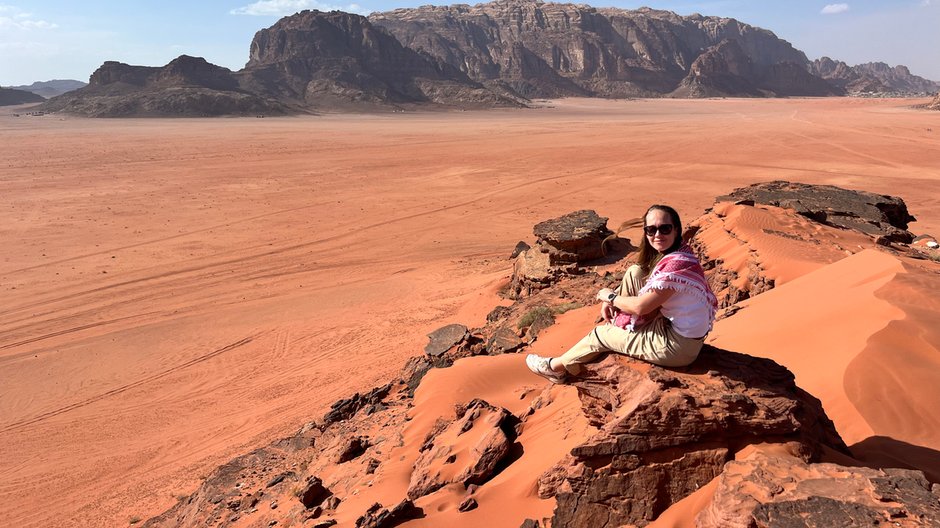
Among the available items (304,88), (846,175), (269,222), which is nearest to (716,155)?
(846,175)

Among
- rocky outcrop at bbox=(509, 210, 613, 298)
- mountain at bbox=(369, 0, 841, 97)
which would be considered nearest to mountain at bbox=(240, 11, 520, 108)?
mountain at bbox=(369, 0, 841, 97)

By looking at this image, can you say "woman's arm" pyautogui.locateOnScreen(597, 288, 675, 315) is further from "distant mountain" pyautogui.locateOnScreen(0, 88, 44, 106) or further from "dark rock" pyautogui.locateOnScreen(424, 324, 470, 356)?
"distant mountain" pyautogui.locateOnScreen(0, 88, 44, 106)

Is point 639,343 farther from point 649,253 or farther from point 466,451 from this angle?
point 466,451

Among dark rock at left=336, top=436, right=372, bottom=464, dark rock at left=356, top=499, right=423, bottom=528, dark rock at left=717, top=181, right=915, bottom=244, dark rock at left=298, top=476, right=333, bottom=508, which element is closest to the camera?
dark rock at left=356, top=499, right=423, bottom=528

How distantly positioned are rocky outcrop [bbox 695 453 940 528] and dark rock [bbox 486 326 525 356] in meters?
5.56

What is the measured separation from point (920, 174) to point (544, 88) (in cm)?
11222

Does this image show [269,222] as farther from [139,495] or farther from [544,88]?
[544,88]

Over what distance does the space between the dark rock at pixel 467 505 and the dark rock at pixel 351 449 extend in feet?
7.89

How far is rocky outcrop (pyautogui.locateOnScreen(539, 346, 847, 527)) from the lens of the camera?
3.56 m

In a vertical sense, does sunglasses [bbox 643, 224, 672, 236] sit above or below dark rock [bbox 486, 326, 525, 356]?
above

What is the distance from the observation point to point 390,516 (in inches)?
170

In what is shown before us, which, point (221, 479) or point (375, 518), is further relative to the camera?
point (221, 479)

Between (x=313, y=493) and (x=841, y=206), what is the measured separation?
13.3m

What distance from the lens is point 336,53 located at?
11644cm
